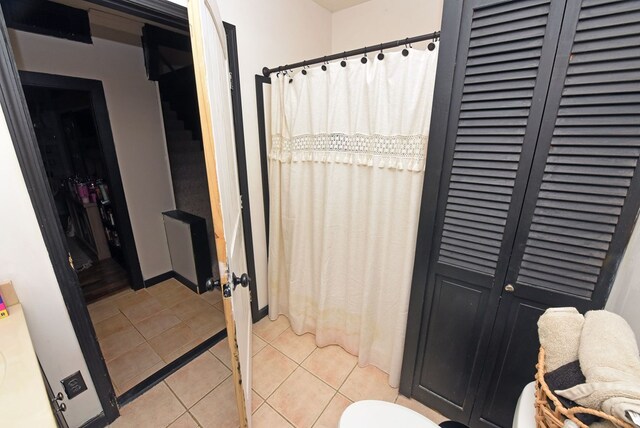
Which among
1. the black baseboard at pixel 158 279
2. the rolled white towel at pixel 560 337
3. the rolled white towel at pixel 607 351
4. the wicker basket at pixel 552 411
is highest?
the rolled white towel at pixel 607 351

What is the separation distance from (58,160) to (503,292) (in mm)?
4810

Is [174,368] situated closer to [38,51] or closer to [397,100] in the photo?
[397,100]

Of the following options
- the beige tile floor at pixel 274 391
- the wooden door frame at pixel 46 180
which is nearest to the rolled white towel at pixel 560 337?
the beige tile floor at pixel 274 391

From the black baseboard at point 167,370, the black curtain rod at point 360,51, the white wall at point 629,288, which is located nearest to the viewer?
the white wall at point 629,288

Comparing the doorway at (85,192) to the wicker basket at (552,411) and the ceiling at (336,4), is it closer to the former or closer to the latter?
the ceiling at (336,4)

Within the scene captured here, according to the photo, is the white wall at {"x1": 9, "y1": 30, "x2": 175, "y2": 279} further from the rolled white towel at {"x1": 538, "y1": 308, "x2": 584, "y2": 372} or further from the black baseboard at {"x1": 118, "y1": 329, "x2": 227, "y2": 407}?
the rolled white towel at {"x1": 538, "y1": 308, "x2": 584, "y2": 372}

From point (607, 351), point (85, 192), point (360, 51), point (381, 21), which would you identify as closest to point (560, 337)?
point (607, 351)

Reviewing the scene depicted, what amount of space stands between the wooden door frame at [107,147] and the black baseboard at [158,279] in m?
0.05

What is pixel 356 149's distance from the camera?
4.76 ft

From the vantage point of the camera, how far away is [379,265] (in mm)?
1532

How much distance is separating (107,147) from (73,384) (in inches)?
70.8

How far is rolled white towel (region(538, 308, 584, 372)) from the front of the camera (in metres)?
0.70

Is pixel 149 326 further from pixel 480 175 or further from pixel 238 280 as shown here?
pixel 480 175

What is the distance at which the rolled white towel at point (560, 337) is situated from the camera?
0.70 meters
